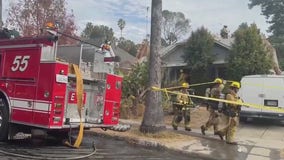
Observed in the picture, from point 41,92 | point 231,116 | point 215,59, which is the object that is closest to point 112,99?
point 41,92

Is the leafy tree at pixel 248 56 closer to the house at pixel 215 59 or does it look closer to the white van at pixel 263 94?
the house at pixel 215 59

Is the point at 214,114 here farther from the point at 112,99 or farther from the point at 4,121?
the point at 4,121

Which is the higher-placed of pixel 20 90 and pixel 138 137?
pixel 20 90

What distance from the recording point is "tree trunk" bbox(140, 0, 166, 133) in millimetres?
12477

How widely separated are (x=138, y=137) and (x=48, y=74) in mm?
3735

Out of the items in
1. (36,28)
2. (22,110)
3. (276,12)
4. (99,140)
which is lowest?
(99,140)

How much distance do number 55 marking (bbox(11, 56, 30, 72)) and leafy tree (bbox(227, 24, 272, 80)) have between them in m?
13.9

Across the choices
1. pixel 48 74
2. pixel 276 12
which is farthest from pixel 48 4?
pixel 276 12

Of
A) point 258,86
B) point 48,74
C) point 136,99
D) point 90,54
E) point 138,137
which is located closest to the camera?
point 48,74

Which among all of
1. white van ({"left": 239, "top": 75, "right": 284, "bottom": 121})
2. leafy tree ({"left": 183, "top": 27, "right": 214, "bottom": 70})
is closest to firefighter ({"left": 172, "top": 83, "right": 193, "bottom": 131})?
white van ({"left": 239, "top": 75, "right": 284, "bottom": 121})

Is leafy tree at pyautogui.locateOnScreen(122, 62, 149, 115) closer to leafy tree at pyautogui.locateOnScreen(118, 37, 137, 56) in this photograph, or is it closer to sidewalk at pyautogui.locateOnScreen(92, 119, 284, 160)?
sidewalk at pyautogui.locateOnScreen(92, 119, 284, 160)

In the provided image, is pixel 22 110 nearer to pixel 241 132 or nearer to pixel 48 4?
pixel 241 132

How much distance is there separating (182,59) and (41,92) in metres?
18.0

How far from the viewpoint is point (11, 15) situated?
27062 mm
